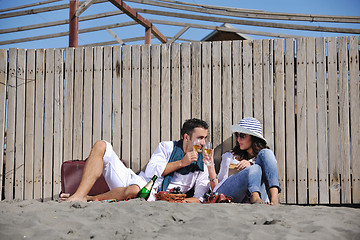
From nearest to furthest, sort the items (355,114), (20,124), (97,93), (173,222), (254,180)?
(173,222)
(254,180)
(355,114)
(97,93)
(20,124)

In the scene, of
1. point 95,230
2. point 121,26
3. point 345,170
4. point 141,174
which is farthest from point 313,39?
point 121,26

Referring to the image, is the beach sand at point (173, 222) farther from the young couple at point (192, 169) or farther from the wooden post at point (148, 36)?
the wooden post at point (148, 36)

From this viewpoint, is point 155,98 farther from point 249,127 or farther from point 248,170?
point 248,170

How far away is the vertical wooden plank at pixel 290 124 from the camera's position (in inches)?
194

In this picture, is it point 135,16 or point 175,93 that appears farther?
point 135,16

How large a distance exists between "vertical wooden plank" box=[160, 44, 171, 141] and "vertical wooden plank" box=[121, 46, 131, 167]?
474 millimetres

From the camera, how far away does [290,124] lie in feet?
16.4

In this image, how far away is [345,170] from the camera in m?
4.88

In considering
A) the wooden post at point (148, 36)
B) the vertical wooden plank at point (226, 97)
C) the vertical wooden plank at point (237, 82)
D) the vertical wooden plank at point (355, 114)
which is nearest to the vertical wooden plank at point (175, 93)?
the vertical wooden plank at point (226, 97)

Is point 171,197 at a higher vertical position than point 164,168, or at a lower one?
lower

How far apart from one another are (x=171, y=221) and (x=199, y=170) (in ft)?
6.24

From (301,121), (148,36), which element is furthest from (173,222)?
(148,36)

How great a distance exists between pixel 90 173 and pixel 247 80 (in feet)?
7.93

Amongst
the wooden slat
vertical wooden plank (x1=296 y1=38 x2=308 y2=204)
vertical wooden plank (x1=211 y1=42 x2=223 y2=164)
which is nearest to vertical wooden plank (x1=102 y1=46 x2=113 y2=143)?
the wooden slat
